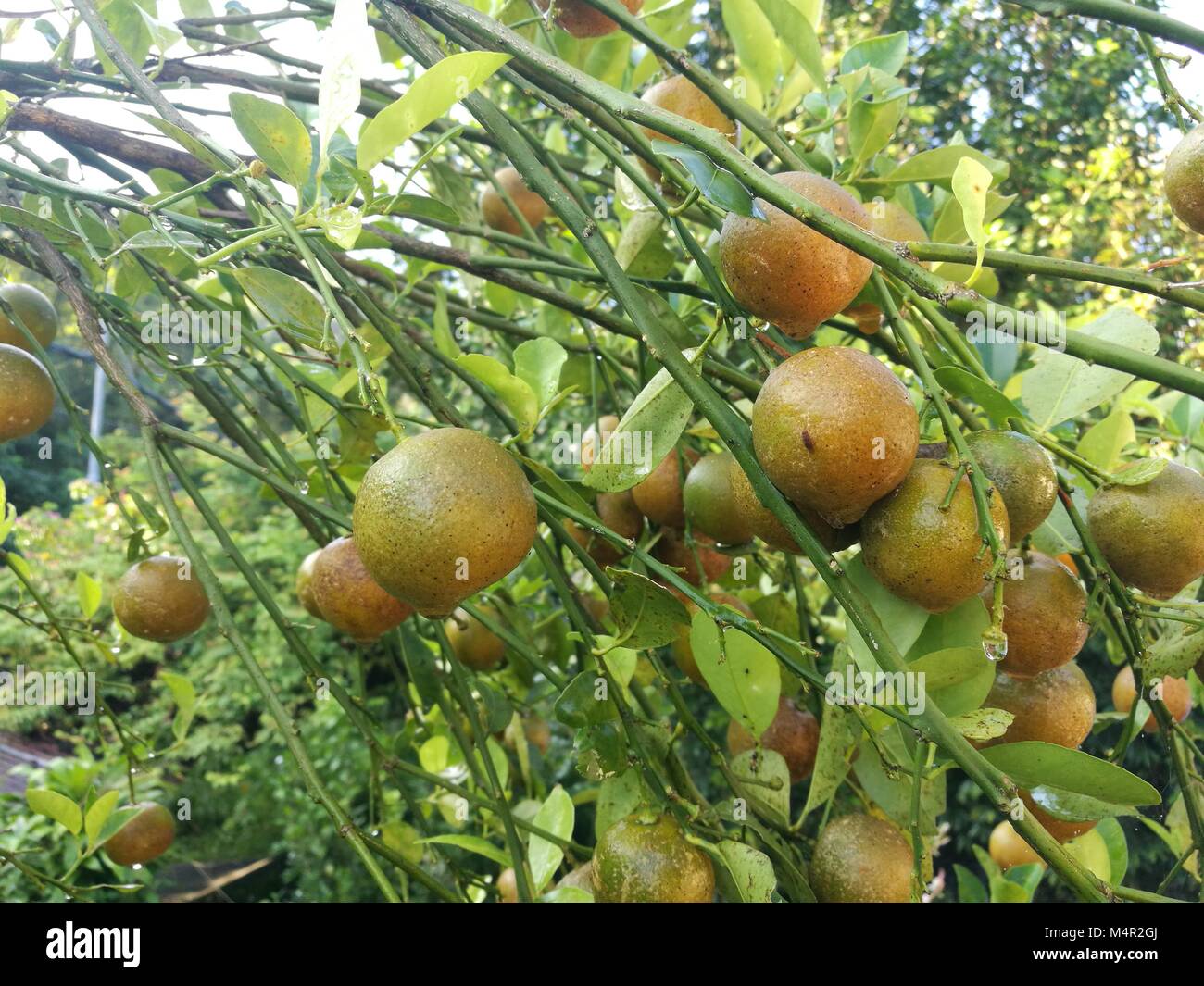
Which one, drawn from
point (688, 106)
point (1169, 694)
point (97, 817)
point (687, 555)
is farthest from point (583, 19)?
point (97, 817)

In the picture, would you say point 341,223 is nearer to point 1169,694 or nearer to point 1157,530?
point 1157,530

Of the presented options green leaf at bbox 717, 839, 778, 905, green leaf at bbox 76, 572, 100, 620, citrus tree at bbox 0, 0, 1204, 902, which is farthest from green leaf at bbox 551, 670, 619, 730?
green leaf at bbox 76, 572, 100, 620

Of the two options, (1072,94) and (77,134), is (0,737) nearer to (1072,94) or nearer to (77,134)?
(77,134)

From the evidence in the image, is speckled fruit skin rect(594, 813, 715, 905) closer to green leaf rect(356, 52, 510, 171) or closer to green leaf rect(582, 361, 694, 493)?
green leaf rect(582, 361, 694, 493)

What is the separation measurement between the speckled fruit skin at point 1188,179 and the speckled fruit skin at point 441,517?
0.41 meters

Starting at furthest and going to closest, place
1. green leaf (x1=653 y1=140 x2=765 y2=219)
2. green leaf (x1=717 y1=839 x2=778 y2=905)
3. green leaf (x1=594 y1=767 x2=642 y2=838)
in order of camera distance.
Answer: green leaf (x1=594 y1=767 x2=642 y2=838)
green leaf (x1=717 y1=839 x2=778 y2=905)
green leaf (x1=653 y1=140 x2=765 y2=219)

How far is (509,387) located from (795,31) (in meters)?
0.34

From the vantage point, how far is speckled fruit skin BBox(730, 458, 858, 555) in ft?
1.84

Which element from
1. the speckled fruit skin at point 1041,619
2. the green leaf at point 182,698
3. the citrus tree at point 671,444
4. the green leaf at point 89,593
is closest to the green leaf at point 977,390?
the citrus tree at point 671,444

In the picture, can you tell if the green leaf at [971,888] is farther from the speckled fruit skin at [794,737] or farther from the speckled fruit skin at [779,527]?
the speckled fruit skin at [779,527]

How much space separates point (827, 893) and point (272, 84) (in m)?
0.88

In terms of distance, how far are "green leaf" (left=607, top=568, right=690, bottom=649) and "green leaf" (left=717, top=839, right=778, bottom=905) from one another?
0.43 feet

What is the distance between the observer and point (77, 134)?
35.7 inches
